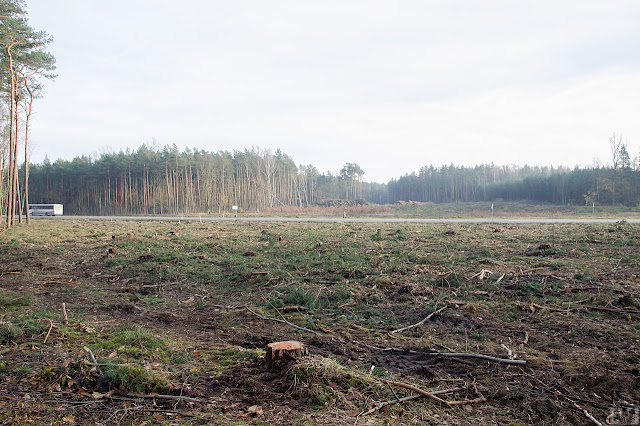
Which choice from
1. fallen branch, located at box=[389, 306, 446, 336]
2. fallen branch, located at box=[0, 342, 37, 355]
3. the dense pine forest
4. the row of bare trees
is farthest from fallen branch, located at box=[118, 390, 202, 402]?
the dense pine forest

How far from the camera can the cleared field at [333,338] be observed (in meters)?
3.78

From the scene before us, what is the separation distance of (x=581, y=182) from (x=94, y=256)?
213 ft

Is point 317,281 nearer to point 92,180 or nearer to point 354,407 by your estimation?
point 354,407

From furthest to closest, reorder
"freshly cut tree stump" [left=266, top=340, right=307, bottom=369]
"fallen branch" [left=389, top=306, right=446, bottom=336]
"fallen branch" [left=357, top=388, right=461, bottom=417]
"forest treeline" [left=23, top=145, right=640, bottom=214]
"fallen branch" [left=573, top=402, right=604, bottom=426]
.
→ "forest treeline" [left=23, top=145, right=640, bottom=214]
"fallen branch" [left=389, top=306, right=446, bottom=336]
"freshly cut tree stump" [left=266, top=340, right=307, bottom=369]
"fallen branch" [left=357, top=388, right=461, bottom=417]
"fallen branch" [left=573, top=402, right=604, bottom=426]

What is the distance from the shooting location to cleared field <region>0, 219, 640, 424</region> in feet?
12.4

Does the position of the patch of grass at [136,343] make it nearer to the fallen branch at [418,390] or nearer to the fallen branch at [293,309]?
the fallen branch at [293,309]

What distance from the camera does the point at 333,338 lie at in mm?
5719

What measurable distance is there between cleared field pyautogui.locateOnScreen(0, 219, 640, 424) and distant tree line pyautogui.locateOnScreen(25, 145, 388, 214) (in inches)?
2040

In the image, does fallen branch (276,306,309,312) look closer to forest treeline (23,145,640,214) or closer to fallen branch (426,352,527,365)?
fallen branch (426,352,527,365)

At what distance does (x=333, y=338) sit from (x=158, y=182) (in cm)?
6250

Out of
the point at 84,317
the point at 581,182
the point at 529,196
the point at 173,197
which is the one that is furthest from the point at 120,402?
the point at 529,196

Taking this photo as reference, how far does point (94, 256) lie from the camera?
13.9 meters

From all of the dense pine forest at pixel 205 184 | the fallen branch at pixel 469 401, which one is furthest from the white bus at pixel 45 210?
the fallen branch at pixel 469 401

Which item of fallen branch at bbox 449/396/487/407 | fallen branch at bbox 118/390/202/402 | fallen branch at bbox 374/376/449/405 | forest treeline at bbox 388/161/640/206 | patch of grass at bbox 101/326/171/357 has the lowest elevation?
fallen branch at bbox 449/396/487/407
